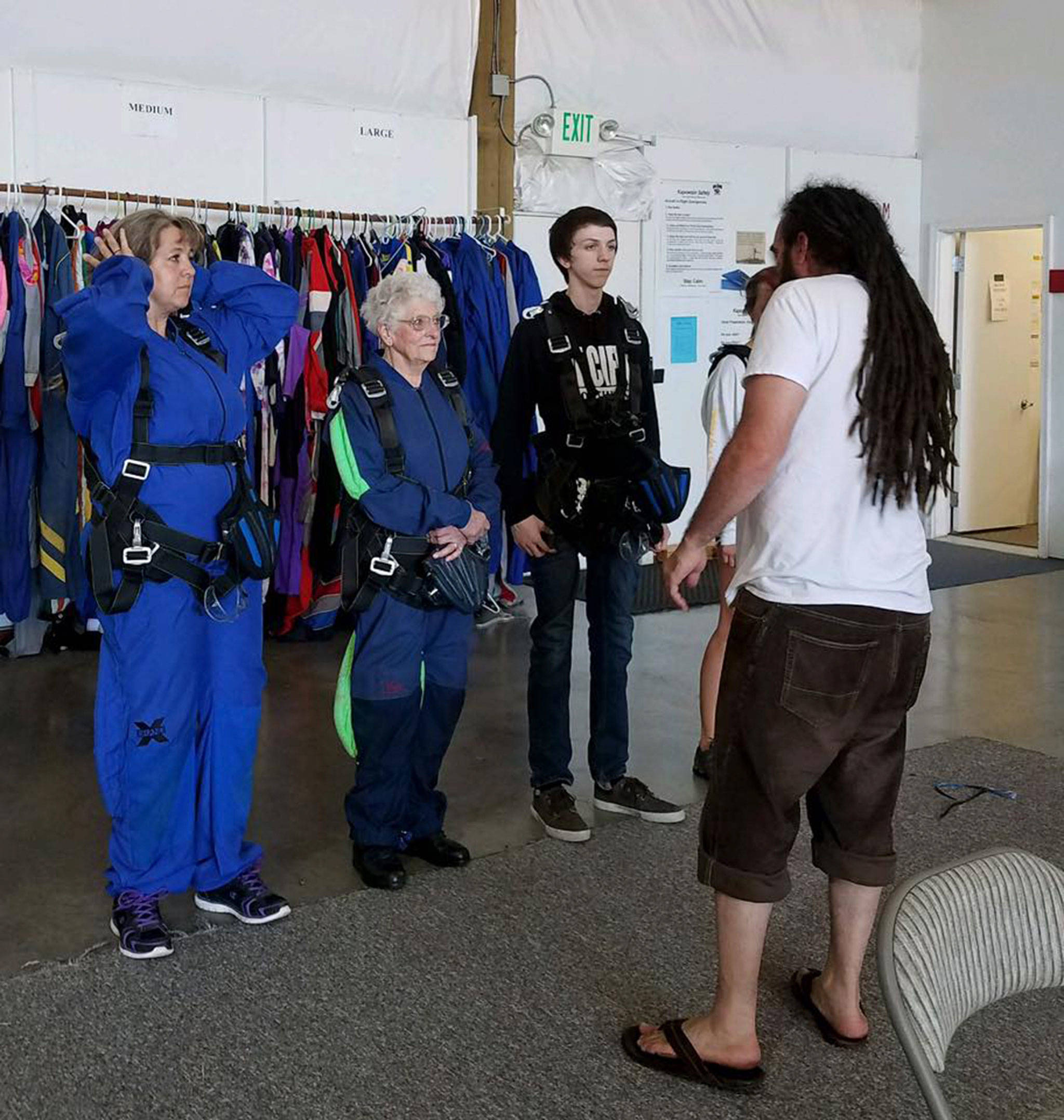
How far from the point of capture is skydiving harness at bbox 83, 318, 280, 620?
299 cm

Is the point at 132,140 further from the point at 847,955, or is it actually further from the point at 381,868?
the point at 847,955

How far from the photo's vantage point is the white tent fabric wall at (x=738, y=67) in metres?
7.46

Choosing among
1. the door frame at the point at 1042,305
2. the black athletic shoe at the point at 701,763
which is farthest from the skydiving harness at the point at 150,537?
the door frame at the point at 1042,305

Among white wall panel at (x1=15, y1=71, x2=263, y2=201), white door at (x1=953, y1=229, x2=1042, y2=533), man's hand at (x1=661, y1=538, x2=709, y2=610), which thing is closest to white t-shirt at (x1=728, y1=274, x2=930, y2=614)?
man's hand at (x1=661, y1=538, x2=709, y2=610)

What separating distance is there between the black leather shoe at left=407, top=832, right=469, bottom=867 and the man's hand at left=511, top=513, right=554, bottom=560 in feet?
2.57

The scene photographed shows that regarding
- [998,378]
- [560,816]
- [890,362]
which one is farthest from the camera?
[998,378]

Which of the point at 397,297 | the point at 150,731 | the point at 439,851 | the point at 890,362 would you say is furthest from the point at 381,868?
the point at 890,362

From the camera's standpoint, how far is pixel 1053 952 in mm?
1714

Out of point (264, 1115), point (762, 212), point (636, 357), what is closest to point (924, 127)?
point (762, 212)

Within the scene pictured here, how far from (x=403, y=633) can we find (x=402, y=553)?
19cm

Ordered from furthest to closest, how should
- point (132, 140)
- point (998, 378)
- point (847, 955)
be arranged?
1. point (998, 378)
2. point (132, 140)
3. point (847, 955)

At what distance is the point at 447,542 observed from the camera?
10.9 feet

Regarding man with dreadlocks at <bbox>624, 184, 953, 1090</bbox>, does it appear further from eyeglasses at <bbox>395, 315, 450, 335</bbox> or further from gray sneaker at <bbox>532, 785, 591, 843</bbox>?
gray sneaker at <bbox>532, 785, 591, 843</bbox>

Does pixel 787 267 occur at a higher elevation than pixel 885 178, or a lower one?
lower
